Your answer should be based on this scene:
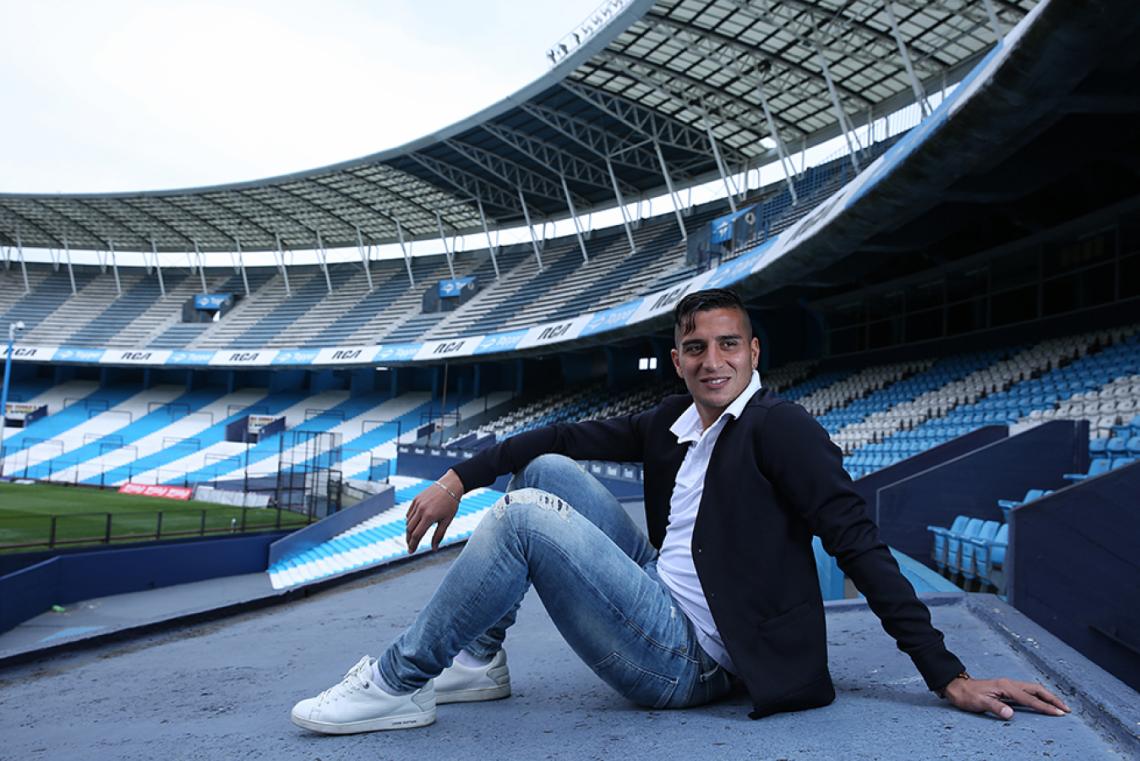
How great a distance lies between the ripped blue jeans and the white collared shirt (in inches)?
1.6

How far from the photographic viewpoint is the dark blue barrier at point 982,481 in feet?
23.7

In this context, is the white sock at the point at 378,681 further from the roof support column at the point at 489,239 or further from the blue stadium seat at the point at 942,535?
the roof support column at the point at 489,239

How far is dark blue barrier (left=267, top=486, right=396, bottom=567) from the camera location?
15.3 meters

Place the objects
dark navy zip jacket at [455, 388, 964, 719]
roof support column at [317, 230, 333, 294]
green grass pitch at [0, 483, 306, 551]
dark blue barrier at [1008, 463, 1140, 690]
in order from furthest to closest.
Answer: roof support column at [317, 230, 333, 294] → green grass pitch at [0, 483, 306, 551] → dark blue barrier at [1008, 463, 1140, 690] → dark navy zip jacket at [455, 388, 964, 719]

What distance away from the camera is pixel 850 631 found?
11.6ft

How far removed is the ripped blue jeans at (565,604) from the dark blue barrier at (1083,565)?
2097 mm

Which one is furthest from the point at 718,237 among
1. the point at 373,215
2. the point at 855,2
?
the point at 373,215

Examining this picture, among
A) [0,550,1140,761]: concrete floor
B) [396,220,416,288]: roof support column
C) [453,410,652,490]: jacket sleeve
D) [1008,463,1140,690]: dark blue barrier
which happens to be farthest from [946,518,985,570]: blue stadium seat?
[396,220,416,288]: roof support column

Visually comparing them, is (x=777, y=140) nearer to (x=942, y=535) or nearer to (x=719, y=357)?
(x=942, y=535)

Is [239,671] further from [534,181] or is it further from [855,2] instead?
[534,181]

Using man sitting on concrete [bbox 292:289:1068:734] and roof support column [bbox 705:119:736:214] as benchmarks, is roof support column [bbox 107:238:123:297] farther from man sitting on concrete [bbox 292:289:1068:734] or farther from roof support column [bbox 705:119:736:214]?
man sitting on concrete [bbox 292:289:1068:734]

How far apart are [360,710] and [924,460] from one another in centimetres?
750

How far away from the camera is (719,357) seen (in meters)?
2.49

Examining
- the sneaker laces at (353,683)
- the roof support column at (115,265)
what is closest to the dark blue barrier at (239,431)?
the roof support column at (115,265)
